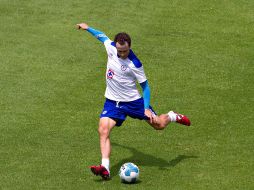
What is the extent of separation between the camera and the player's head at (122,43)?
1619cm

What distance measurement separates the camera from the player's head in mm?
16188

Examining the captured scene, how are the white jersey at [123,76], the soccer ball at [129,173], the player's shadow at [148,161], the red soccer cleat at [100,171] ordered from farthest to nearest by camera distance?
the player's shadow at [148,161] → the white jersey at [123,76] → the soccer ball at [129,173] → the red soccer cleat at [100,171]

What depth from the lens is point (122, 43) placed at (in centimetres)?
1625

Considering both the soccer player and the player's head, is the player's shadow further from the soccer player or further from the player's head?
the player's head

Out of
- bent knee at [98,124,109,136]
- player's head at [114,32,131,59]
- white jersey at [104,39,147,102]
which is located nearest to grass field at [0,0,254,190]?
bent knee at [98,124,109,136]

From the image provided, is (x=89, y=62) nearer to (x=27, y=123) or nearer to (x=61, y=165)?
(x=27, y=123)

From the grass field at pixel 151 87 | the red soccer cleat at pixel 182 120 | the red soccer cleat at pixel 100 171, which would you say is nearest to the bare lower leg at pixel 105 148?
the red soccer cleat at pixel 100 171

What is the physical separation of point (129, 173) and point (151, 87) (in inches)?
249

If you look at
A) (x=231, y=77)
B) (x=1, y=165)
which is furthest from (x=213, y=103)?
(x=1, y=165)

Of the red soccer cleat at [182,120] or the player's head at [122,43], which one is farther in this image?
the red soccer cleat at [182,120]

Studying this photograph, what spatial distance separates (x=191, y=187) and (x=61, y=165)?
2.95 meters

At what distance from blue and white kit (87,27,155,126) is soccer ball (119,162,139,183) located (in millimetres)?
1230

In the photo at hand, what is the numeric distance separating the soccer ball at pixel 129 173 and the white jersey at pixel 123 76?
1.56 m

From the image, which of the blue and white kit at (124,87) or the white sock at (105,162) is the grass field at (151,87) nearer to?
the white sock at (105,162)
